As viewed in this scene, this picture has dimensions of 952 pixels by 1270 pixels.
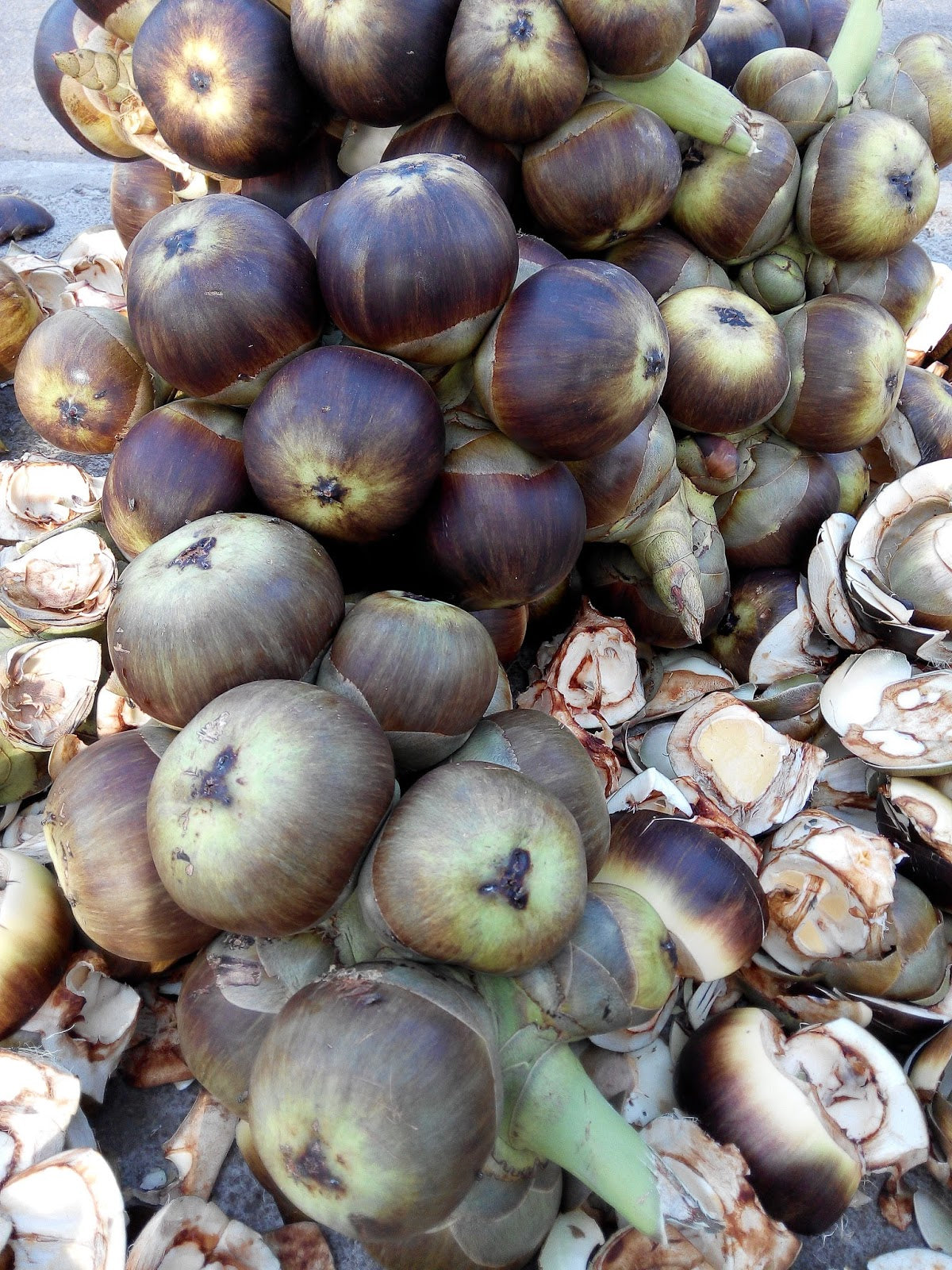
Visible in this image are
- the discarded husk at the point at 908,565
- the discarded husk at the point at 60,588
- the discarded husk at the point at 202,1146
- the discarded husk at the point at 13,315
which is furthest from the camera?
the discarded husk at the point at 13,315

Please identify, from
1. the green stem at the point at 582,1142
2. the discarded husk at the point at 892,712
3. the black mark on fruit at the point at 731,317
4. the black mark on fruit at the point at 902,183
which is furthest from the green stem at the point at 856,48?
the green stem at the point at 582,1142

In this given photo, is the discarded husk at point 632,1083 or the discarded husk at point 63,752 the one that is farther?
the discarded husk at point 63,752

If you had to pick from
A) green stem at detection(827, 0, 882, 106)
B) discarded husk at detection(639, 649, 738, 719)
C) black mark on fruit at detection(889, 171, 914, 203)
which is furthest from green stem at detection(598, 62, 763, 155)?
discarded husk at detection(639, 649, 738, 719)

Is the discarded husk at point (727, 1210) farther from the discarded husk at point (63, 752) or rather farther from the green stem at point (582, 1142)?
the discarded husk at point (63, 752)

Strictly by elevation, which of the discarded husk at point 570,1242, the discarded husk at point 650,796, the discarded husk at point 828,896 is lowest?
the discarded husk at point 570,1242

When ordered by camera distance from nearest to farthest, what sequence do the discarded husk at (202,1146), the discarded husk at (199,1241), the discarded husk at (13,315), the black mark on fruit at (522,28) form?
the discarded husk at (199,1241)
the discarded husk at (202,1146)
the black mark on fruit at (522,28)
the discarded husk at (13,315)

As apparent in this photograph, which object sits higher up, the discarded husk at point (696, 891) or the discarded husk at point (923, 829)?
the discarded husk at point (696, 891)

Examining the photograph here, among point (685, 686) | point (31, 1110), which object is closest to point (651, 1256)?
point (31, 1110)
